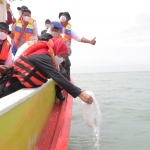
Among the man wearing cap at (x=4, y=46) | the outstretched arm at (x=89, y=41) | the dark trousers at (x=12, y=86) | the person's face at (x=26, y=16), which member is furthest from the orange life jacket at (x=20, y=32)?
the dark trousers at (x=12, y=86)

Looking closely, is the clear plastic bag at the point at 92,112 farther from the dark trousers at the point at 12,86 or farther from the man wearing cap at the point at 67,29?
the man wearing cap at the point at 67,29

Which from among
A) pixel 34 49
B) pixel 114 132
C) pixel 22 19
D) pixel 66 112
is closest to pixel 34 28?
pixel 22 19

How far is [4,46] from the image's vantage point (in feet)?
8.98

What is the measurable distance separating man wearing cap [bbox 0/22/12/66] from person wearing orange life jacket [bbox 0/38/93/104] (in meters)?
0.74

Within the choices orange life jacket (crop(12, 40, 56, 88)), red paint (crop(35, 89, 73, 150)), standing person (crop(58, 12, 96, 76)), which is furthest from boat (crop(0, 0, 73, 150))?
standing person (crop(58, 12, 96, 76))

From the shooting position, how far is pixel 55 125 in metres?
2.63

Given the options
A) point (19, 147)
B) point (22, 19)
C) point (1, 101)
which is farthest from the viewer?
point (22, 19)

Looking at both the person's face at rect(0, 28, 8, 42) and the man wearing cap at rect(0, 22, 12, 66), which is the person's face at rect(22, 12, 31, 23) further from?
the person's face at rect(0, 28, 8, 42)

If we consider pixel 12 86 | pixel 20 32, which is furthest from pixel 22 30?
pixel 12 86

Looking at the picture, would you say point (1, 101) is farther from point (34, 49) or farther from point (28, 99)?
point (34, 49)

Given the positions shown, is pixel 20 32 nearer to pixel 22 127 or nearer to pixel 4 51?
pixel 4 51

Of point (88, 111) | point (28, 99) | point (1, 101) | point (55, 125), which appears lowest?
point (55, 125)

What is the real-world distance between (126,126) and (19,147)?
13.8 ft

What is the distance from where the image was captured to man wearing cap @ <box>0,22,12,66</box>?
2565mm
